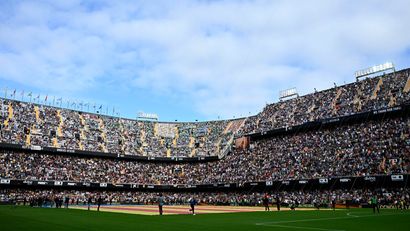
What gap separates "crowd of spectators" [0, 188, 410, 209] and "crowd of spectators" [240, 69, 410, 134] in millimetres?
14930

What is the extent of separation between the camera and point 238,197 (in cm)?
6556

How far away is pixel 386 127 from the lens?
177 ft

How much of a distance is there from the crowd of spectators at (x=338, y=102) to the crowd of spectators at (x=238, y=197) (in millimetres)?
14930

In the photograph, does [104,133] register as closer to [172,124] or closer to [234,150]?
[172,124]

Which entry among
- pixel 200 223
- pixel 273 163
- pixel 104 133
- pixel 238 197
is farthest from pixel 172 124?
pixel 200 223

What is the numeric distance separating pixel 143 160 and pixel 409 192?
54167mm

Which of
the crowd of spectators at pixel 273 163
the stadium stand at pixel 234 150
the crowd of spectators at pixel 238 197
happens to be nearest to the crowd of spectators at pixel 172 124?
the stadium stand at pixel 234 150

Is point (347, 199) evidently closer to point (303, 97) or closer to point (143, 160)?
point (303, 97)

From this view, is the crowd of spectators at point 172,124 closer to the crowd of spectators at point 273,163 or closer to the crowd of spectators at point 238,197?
the crowd of spectators at point 273,163

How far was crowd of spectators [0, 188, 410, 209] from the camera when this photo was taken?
152ft

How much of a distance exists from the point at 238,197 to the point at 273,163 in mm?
8665

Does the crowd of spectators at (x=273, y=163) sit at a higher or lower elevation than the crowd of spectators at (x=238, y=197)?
higher

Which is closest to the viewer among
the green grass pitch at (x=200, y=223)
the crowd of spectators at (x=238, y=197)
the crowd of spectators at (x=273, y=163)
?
the green grass pitch at (x=200, y=223)

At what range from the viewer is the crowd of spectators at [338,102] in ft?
191
